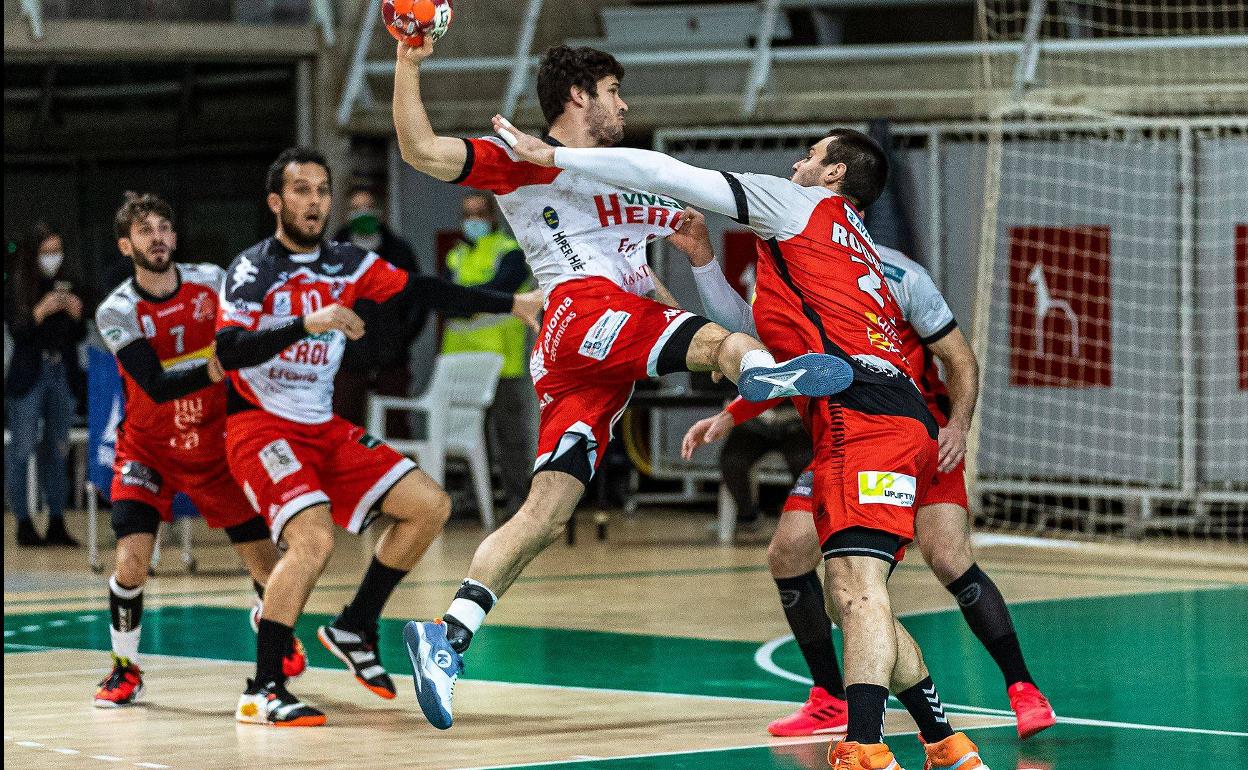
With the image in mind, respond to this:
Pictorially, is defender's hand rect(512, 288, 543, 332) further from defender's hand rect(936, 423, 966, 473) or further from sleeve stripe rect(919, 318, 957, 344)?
defender's hand rect(936, 423, 966, 473)

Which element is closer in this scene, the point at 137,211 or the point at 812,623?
the point at 812,623

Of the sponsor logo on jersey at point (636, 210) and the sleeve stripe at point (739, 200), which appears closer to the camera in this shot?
the sleeve stripe at point (739, 200)

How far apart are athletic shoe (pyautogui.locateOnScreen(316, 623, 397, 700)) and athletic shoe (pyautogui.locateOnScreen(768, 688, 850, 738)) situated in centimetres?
146

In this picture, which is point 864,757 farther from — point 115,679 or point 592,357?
point 115,679

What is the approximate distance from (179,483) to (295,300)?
1083mm

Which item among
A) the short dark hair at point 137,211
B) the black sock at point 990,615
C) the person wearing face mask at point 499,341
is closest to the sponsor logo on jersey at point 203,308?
the short dark hair at point 137,211

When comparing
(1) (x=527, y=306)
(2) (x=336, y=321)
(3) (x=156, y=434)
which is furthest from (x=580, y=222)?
(3) (x=156, y=434)

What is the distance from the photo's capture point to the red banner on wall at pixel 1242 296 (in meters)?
12.7

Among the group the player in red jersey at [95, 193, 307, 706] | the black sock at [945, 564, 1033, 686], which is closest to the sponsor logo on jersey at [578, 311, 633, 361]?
the black sock at [945, 564, 1033, 686]

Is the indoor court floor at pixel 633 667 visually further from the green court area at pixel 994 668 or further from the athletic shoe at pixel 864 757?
the athletic shoe at pixel 864 757

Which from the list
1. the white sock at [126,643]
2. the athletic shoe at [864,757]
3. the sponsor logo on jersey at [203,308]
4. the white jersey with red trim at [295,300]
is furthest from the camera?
the sponsor logo on jersey at [203,308]

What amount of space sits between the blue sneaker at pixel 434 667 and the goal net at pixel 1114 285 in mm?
7453

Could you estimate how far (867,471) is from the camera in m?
5.18

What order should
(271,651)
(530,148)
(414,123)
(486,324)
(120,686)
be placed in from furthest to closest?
Result: (486,324) < (120,686) < (271,651) < (414,123) < (530,148)
